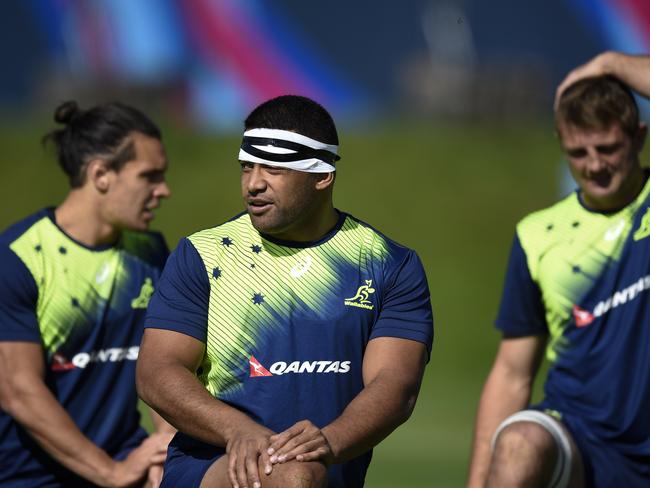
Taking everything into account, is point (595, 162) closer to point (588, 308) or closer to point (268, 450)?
point (588, 308)

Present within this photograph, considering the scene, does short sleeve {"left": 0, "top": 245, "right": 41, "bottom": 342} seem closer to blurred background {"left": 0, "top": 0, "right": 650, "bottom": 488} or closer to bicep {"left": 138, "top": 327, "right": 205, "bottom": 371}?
bicep {"left": 138, "top": 327, "right": 205, "bottom": 371}

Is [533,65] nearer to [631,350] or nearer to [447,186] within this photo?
[447,186]

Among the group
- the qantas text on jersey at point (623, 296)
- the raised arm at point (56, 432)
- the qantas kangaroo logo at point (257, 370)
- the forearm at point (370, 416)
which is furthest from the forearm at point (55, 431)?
the qantas text on jersey at point (623, 296)

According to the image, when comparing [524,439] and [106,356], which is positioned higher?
[524,439]

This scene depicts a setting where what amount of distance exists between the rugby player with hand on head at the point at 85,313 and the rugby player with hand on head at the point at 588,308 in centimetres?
162

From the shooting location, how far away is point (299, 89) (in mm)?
17875

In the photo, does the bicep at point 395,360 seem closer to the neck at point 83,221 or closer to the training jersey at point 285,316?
the training jersey at point 285,316

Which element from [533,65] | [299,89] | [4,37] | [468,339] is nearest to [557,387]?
[468,339]

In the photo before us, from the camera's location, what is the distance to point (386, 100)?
17.2 m

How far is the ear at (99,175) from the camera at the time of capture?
5.68m

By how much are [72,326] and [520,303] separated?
202 centimetres

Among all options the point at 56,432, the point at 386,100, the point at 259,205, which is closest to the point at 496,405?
the point at 259,205

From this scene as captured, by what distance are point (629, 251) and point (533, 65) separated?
444 inches

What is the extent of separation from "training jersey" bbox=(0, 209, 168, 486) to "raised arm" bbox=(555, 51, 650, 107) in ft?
7.20
